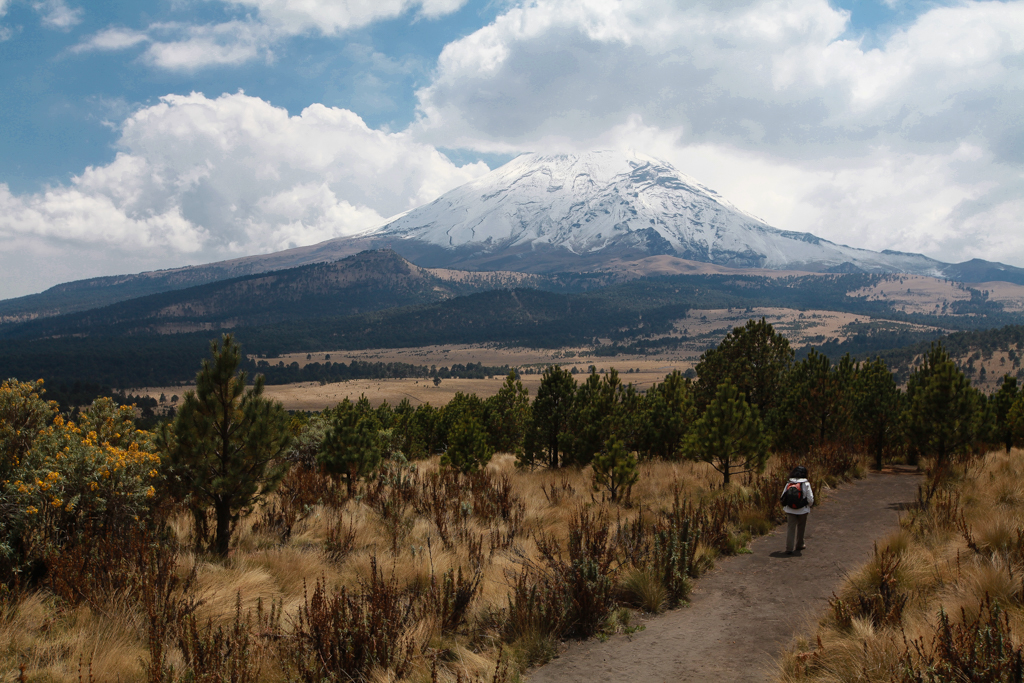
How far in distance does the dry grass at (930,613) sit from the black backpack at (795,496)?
50.2 inches

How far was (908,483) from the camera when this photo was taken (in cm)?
1567

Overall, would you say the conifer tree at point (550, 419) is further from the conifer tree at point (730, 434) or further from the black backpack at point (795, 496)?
the black backpack at point (795, 496)

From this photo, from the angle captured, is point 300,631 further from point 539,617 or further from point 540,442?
point 540,442

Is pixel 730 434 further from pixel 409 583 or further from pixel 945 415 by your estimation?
pixel 409 583

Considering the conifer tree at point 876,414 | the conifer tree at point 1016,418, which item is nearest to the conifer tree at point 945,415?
the conifer tree at point 876,414

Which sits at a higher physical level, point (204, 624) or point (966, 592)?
point (966, 592)

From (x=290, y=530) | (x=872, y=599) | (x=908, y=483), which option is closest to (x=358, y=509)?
(x=290, y=530)

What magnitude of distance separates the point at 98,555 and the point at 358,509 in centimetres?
472

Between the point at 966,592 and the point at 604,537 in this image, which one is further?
the point at 604,537

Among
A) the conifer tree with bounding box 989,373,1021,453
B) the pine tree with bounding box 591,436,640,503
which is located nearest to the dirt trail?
the pine tree with bounding box 591,436,640,503

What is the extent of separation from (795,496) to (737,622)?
3.57 meters

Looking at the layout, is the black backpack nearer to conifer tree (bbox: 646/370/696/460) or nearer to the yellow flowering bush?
→ the yellow flowering bush

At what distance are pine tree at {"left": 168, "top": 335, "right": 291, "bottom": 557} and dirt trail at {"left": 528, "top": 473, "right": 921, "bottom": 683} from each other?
486cm

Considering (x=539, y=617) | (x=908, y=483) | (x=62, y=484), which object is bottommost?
(x=908, y=483)
